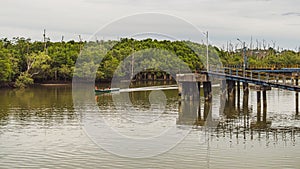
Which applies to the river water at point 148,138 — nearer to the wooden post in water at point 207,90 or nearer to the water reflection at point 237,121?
the water reflection at point 237,121

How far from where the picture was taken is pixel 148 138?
24969 mm

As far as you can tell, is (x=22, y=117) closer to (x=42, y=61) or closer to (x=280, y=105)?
(x=280, y=105)

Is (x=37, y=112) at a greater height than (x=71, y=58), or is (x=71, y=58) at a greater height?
(x=71, y=58)

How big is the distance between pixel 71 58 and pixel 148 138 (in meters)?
59.6

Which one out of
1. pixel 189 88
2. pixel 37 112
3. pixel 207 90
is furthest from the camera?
pixel 189 88

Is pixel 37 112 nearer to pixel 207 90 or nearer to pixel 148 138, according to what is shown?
pixel 148 138

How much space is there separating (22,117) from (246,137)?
50.7 feet

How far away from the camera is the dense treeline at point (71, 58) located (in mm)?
71750

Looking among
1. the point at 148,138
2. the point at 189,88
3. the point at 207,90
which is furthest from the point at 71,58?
the point at 148,138

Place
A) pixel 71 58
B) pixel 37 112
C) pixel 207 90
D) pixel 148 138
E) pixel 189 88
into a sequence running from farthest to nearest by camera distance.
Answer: pixel 71 58, pixel 189 88, pixel 207 90, pixel 37 112, pixel 148 138

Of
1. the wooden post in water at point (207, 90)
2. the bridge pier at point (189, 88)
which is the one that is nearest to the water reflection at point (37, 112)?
the bridge pier at point (189, 88)

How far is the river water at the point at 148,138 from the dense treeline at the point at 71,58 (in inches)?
1233

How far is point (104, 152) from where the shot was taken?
21500 millimetres

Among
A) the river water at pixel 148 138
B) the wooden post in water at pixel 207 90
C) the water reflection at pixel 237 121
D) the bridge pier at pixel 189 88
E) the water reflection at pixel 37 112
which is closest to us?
the river water at pixel 148 138
